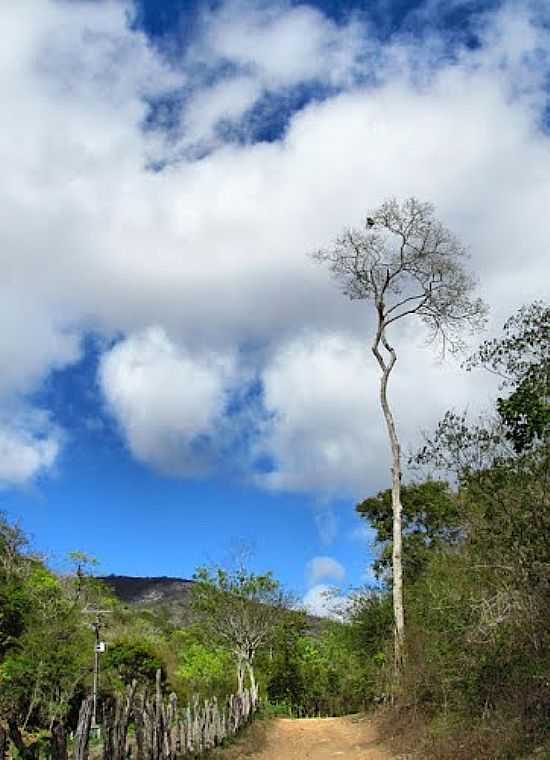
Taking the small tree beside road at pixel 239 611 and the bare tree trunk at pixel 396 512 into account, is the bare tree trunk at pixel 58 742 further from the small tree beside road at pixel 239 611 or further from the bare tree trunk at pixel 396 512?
the small tree beside road at pixel 239 611

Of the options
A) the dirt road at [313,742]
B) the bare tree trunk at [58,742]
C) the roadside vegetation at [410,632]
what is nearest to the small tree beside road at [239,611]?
the roadside vegetation at [410,632]

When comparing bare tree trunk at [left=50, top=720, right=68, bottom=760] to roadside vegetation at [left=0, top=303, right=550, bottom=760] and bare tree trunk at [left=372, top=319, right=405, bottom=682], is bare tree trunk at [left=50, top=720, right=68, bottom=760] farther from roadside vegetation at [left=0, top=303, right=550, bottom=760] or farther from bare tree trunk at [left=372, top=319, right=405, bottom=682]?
bare tree trunk at [left=372, top=319, right=405, bottom=682]

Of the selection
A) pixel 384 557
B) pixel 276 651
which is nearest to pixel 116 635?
pixel 276 651

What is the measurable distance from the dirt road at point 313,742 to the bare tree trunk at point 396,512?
6.23 feet

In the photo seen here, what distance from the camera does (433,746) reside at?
12.8 metres

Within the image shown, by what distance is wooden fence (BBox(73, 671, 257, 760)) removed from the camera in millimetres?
10156

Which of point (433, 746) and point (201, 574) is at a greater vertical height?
point (201, 574)

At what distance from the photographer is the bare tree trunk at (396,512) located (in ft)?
60.9

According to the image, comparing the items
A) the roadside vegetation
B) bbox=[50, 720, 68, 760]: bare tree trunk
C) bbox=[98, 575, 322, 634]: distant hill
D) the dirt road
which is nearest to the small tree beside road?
the roadside vegetation

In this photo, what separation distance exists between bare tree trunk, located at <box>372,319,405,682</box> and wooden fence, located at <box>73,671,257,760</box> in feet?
14.6

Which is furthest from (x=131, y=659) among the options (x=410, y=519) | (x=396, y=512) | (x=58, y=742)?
(x=58, y=742)

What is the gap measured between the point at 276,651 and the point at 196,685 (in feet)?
12.7

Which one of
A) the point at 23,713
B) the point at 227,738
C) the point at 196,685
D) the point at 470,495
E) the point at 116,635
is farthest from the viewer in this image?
the point at 116,635

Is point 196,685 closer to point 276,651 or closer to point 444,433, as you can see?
point 276,651
